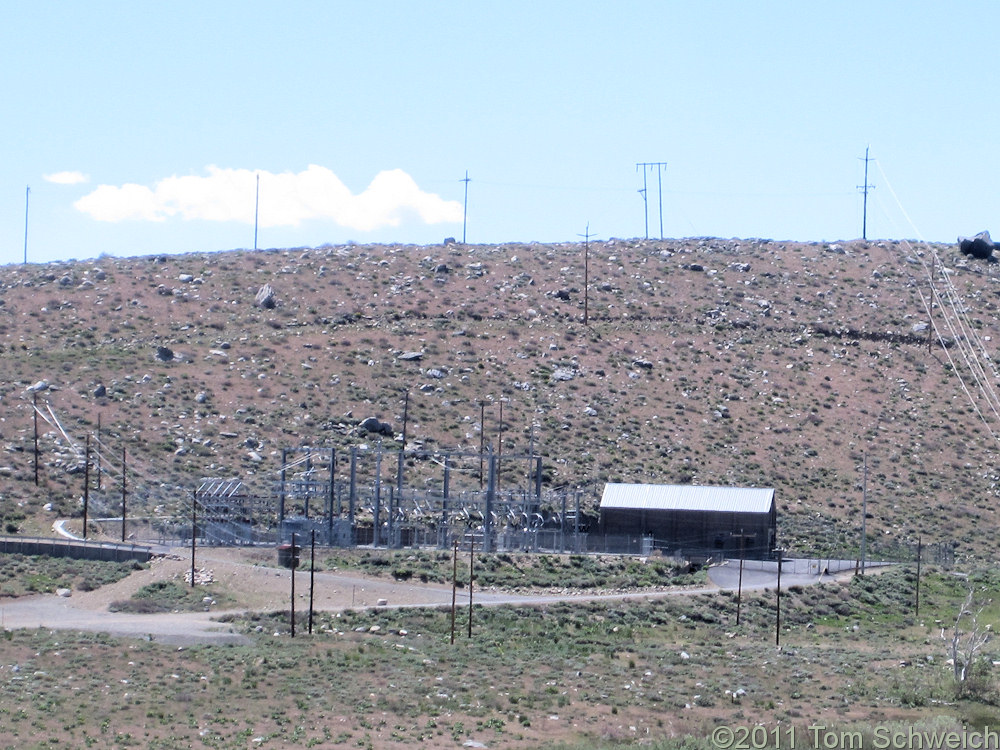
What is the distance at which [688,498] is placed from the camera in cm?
6312

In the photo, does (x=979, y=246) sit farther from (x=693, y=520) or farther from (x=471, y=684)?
(x=471, y=684)

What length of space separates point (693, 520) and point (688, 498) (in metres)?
1.22

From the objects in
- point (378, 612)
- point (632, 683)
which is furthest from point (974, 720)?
point (378, 612)

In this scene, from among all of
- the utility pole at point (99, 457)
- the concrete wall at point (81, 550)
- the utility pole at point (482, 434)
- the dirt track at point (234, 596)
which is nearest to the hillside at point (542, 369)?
the utility pole at point (482, 434)

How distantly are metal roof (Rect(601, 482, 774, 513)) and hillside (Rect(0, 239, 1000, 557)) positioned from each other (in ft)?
15.2

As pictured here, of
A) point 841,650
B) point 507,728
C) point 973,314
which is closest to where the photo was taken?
point 507,728

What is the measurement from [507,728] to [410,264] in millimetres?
82237

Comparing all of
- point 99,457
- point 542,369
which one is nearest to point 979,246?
point 542,369

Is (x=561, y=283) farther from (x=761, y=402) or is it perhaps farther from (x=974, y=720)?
(x=974, y=720)

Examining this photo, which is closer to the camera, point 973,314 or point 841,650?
point 841,650

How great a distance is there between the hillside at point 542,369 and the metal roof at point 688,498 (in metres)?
4.65

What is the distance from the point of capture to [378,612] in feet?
146

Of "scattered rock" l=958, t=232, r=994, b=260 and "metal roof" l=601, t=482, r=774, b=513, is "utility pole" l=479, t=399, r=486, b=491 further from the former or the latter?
"scattered rock" l=958, t=232, r=994, b=260

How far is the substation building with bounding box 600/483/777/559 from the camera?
61.4 m
